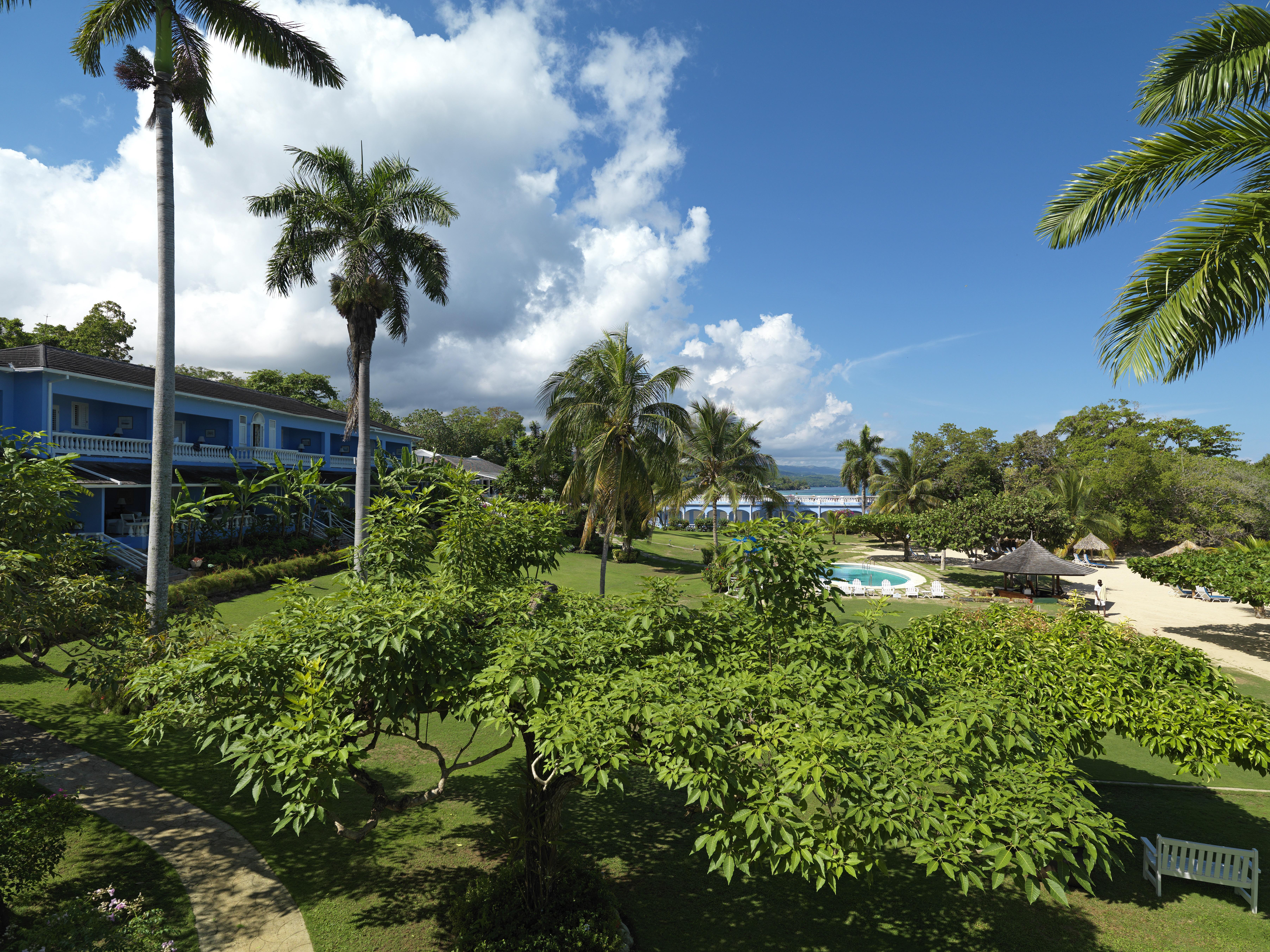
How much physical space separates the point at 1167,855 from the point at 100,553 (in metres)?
16.6

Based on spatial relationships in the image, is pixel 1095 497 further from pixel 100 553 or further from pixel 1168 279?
pixel 100 553

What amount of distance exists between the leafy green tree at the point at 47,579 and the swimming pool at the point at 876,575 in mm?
29679

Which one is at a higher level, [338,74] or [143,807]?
[338,74]

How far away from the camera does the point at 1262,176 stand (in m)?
6.21

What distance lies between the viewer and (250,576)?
63.0 ft

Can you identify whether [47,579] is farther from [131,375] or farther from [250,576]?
[131,375]

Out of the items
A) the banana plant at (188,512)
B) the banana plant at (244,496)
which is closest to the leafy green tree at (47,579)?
the banana plant at (188,512)

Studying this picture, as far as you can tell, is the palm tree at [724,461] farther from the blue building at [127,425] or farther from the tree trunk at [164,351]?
the tree trunk at [164,351]

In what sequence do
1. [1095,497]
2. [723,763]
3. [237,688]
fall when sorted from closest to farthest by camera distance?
[723,763] < [237,688] < [1095,497]

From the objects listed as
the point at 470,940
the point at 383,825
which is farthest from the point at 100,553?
the point at 470,940

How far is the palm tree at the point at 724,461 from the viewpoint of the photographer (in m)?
34.3

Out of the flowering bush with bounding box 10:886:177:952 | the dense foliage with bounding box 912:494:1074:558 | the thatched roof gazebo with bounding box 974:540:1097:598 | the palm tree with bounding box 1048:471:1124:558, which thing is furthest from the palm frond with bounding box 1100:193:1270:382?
the palm tree with bounding box 1048:471:1124:558

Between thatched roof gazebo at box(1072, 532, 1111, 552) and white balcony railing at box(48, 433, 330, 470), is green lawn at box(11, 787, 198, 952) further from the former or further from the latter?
thatched roof gazebo at box(1072, 532, 1111, 552)

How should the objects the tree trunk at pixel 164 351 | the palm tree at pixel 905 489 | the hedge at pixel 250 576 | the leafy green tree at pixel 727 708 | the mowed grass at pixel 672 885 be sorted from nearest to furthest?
the leafy green tree at pixel 727 708
the mowed grass at pixel 672 885
the tree trunk at pixel 164 351
the hedge at pixel 250 576
the palm tree at pixel 905 489
